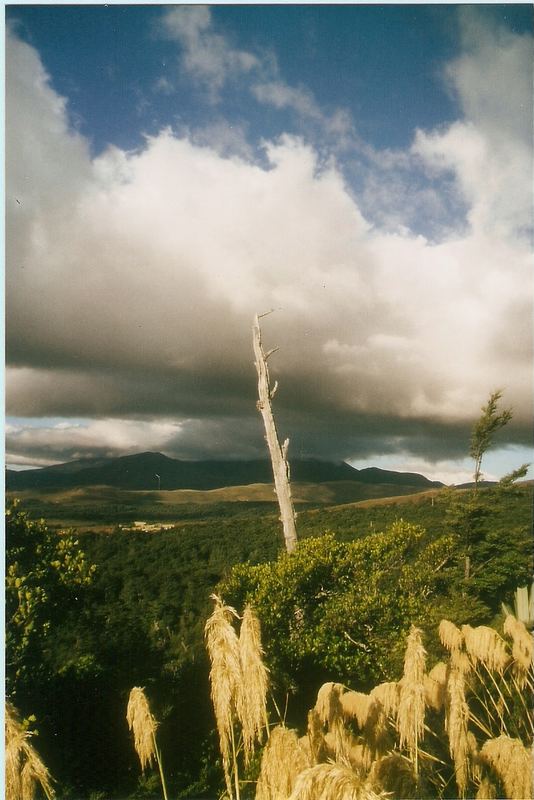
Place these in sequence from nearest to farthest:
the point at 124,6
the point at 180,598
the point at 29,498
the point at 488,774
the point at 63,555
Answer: the point at 488,774
the point at 124,6
the point at 63,555
the point at 29,498
the point at 180,598

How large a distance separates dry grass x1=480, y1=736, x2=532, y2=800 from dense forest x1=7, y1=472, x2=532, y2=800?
1819 millimetres

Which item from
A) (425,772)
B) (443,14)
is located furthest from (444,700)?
(443,14)

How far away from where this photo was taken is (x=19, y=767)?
229 cm

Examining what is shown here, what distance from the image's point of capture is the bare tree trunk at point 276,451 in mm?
6750

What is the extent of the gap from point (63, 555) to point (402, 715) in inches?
178

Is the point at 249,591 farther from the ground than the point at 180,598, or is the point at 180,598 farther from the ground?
the point at 249,591

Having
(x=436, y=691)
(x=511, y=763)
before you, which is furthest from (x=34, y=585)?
(x=511, y=763)

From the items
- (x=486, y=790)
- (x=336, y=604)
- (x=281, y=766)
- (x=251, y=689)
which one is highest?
(x=251, y=689)

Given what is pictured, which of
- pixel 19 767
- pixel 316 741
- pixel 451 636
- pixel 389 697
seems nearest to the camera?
pixel 19 767

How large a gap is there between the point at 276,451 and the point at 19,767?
196 inches

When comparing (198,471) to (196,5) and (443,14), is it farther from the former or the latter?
(443,14)

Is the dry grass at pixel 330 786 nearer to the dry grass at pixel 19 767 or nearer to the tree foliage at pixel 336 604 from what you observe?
the dry grass at pixel 19 767

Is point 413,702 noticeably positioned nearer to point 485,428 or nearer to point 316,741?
point 316,741

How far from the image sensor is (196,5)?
4547 mm
